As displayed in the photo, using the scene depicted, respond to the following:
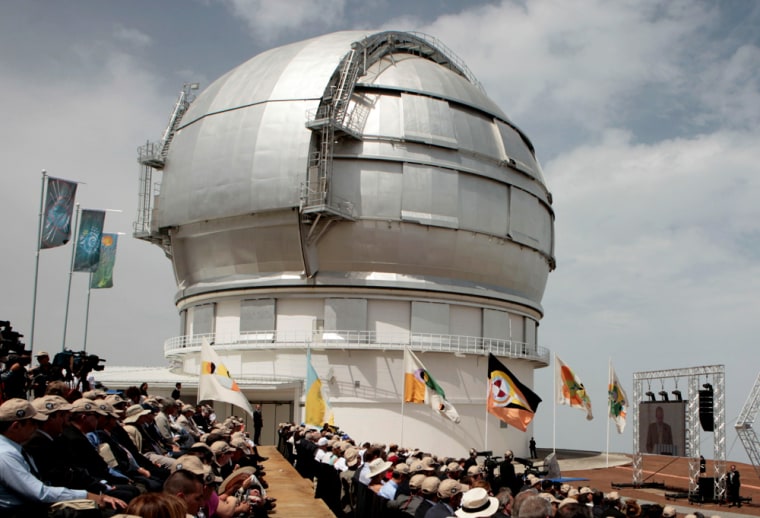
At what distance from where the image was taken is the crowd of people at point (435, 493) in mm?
7138

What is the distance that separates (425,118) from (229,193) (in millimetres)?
9761

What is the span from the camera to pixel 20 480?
5.30 m

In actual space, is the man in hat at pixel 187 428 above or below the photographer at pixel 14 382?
below

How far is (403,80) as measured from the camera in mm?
36750

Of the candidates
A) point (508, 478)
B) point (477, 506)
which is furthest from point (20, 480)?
point (508, 478)

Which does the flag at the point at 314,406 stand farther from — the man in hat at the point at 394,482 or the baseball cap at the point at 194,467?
the baseball cap at the point at 194,467

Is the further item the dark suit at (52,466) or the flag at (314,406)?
the flag at (314,406)

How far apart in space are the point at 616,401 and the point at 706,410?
559 centimetres

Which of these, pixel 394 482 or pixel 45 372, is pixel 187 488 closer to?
pixel 394 482

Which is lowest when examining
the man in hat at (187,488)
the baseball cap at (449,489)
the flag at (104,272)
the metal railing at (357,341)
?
the baseball cap at (449,489)

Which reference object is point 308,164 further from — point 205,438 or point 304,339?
point 205,438

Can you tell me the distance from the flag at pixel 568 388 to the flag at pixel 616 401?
3419mm

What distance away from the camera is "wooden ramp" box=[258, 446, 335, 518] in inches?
443

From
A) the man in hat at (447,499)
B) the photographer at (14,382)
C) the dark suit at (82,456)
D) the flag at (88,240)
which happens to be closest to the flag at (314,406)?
the flag at (88,240)
